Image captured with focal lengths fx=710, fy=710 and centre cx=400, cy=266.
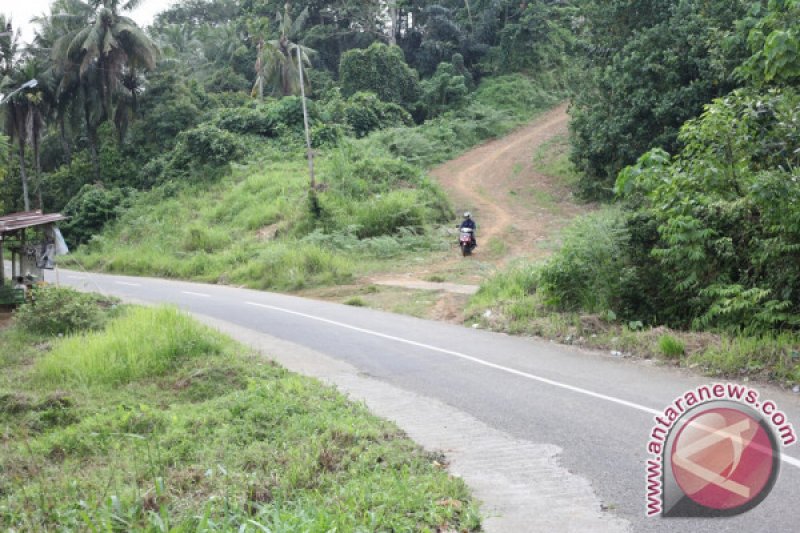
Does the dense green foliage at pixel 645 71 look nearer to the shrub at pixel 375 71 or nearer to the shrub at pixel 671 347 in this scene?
the shrub at pixel 671 347

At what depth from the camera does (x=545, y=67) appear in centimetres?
5397

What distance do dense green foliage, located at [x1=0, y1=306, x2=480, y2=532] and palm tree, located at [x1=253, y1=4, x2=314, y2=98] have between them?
123 feet

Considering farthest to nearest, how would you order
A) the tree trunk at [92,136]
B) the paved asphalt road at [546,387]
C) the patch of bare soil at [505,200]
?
the tree trunk at [92,136], the patch of bare soil at [505,200], the paved asphalt road at [546,387]

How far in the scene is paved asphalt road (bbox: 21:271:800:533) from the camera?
555 centimetres

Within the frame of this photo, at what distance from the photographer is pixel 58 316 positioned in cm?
1478

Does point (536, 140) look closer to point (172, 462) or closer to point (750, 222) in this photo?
point (750, 222)

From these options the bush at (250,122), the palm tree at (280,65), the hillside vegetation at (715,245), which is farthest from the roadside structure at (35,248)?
the palm tree at (280,65)

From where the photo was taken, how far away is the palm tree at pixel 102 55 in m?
41.5

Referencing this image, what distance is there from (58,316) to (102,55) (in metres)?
32.6

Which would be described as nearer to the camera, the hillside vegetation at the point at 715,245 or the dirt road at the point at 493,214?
the hillside vegetation at the point at 715,245

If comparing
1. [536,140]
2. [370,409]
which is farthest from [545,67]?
[370,409]

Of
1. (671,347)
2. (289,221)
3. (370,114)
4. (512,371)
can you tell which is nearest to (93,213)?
(289,221)

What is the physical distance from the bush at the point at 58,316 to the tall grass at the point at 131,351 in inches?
97.0

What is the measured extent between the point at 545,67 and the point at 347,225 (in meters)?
32.9
